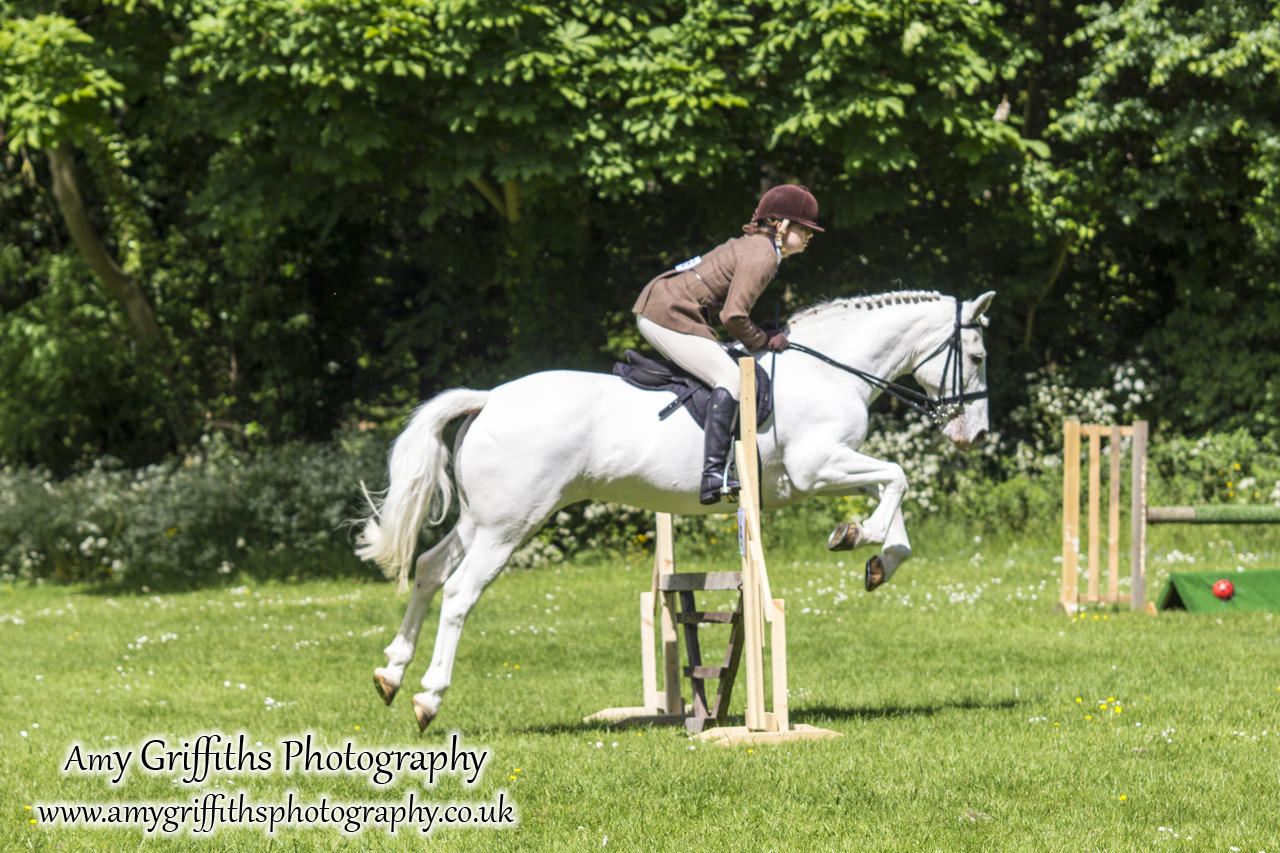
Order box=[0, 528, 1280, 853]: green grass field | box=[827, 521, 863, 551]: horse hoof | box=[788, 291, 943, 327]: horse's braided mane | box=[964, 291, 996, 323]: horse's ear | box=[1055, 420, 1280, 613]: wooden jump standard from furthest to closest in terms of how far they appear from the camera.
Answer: box=[1055, 420, 1280, 613]: wooden jump standard → box=[788, 291, 943, 327]: horse's braided mane → box=[964, 291, 996, 323]: horse's ear → box=[827, 521, 863, 551]: horse hoof → box=[0, 528, 1280, 853]: green grass field

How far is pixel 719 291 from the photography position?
825cm

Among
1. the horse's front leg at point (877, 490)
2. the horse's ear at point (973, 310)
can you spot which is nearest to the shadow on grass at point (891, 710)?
the horse's front leg at point (877, 490)

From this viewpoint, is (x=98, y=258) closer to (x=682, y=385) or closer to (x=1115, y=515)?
(x=1115, y=515)

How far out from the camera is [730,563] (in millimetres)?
16984

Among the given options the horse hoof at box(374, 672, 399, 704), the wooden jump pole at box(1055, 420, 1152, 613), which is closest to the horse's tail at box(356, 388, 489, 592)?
the horse hoof at box(374, 672, 399, 704)

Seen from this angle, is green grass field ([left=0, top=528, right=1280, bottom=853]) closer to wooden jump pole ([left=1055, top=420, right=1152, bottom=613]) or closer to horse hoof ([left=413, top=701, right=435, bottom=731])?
horse hoof ([left=413, top=701, right=435, bottom=731])

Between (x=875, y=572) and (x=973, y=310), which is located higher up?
(x=973, y=310)

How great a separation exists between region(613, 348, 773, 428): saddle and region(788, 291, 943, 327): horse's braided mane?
67 cm

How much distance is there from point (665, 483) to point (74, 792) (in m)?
3.41

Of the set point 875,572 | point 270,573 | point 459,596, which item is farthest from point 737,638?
point 270,573

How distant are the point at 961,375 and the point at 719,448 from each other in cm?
165

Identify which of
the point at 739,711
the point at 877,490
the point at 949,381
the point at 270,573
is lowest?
the point at 270,573

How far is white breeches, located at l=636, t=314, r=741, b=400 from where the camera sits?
811 cm

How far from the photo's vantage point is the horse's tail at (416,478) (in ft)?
26.7
